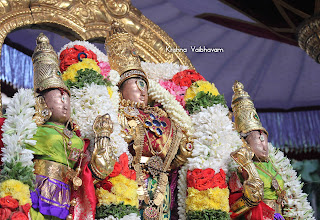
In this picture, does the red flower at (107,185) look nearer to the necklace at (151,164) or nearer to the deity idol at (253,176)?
the necklace at (151,164)

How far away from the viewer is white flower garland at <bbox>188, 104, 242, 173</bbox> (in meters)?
4.36

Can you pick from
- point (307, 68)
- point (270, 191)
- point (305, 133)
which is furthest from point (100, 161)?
point (307, 68)

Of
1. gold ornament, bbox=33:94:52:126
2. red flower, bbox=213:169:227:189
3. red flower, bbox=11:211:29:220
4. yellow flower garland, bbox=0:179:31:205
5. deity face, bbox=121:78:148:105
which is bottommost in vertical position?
red flower, bbox=11:211:29:220

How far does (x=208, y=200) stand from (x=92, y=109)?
121 centimetres

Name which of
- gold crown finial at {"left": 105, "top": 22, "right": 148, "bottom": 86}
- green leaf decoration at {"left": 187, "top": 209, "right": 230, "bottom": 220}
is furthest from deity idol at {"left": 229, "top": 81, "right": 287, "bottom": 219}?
gold crown finial at {"left": 105, "top": 22, "right": 148, "bottom": 86}

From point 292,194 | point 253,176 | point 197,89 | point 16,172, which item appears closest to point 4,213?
point 16,172

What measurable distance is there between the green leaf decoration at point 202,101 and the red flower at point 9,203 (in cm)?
213

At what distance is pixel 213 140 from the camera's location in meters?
4.43

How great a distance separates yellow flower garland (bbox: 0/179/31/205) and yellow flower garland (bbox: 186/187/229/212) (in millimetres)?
1490

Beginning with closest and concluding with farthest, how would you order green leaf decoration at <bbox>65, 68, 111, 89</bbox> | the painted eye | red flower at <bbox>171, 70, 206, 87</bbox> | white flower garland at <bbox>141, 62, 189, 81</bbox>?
1. green leaf decoration at <bbox>65, 68, 111, 89</bbox>
2. the painted eye
3. red flower at <bbox>171, 70, 206, 87</bbox>
4. white flower garland at <bbox>141, 62, 189, 81</bbox>

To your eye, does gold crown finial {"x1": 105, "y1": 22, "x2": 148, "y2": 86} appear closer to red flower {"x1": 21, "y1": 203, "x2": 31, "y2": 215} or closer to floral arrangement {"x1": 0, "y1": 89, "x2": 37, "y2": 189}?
floral arrangement {"x1": 0, "y1": 89, "x2": 37, "y2": 189}

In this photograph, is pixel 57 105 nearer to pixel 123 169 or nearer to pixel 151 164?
pixel 123 169

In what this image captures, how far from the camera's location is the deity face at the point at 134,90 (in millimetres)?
4469

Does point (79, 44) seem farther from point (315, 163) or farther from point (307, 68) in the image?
point (315, 163)
